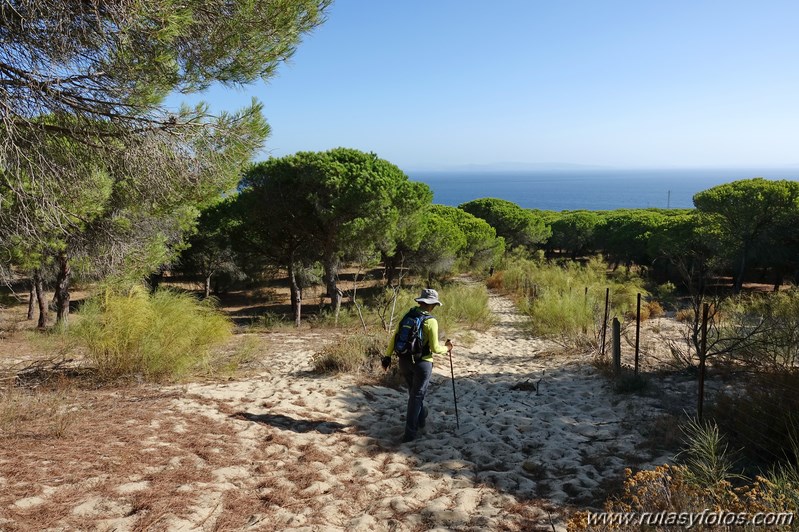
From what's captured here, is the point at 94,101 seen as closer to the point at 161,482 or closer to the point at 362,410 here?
the point at 161,482

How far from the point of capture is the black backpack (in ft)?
17.2

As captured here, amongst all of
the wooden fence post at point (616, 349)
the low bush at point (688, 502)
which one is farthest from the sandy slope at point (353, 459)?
the low bush at point (688, 502)

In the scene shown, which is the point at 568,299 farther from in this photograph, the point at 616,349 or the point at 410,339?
the point at 410,339

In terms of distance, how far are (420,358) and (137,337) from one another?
3888 mm

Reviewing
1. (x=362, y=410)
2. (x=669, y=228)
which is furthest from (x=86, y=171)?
(x=669, y=228)

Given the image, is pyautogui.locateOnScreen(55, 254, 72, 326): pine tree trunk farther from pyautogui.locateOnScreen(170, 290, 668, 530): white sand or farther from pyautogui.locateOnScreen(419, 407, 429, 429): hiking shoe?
pyautogui.locateOnScreen(419, 407, 429, 429): hiking shoe

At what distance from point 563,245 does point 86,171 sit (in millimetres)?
35831

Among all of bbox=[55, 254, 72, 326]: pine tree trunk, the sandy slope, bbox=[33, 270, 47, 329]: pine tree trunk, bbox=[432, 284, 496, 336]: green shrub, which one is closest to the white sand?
the sandy slope

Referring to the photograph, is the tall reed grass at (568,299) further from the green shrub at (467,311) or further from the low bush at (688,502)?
the low bush at (688,502)

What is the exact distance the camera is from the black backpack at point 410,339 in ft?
17.2

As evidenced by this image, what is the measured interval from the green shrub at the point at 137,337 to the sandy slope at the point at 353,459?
2.00 feet

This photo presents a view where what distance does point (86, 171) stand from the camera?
19.1ft

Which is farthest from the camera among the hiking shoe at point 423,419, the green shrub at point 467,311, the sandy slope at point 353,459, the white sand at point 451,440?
the green shrub at point 467,311

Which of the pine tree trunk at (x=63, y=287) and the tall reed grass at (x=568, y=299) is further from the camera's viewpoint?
the pine tree trunk at (x=63, y=287)
